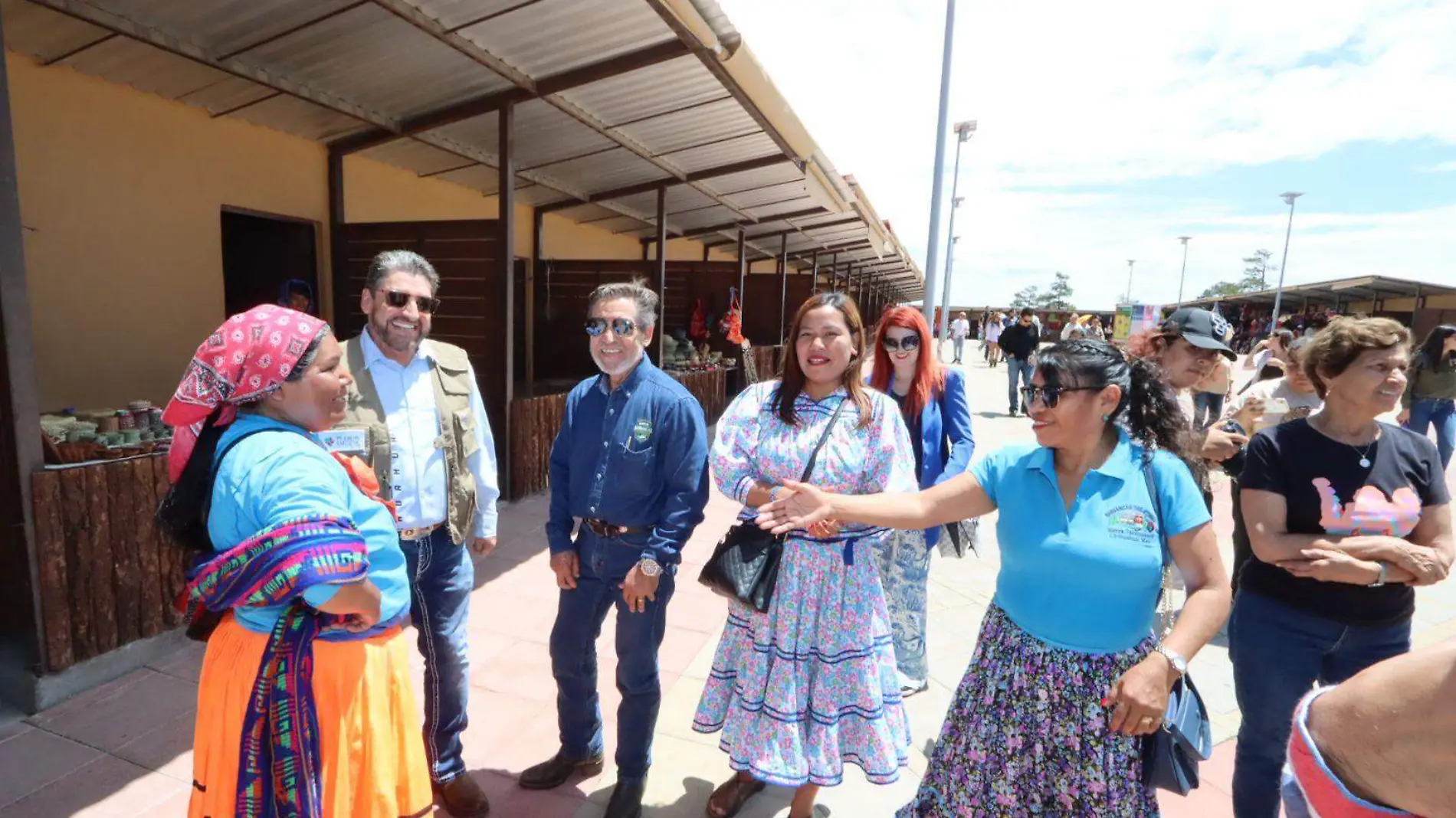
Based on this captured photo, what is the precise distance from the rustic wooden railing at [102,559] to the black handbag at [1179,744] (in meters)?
3.39

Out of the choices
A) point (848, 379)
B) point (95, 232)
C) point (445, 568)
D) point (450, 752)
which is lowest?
point (450, 752)

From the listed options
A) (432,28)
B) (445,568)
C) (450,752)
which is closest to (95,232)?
(432,28)

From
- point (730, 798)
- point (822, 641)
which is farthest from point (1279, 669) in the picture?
point (730, 798)

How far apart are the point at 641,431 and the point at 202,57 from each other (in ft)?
13.3

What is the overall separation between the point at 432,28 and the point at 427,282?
91.7 inches

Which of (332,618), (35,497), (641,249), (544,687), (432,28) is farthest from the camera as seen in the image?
(641,249)

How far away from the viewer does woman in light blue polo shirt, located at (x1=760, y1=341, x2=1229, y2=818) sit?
64.0 inches

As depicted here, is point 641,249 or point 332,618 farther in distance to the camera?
point 641,249

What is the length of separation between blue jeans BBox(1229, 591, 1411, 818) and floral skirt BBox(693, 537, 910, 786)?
39.7 inches

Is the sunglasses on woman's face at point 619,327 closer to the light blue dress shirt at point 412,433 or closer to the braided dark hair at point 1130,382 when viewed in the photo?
the light blue dress shirt at point 412,433

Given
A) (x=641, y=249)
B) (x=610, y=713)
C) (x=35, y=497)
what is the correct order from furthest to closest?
(x=641, y=249) → (x=610, y=713) → (x=35, y=497)

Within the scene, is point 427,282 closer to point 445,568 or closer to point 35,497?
point 445,568

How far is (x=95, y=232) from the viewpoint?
452cm

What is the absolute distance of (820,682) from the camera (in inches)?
85.2
